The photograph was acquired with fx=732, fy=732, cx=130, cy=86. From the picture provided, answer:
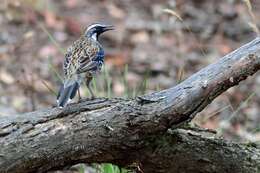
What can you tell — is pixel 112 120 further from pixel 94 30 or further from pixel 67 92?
pixel 94 30

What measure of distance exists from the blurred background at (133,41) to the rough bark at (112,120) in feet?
12.3

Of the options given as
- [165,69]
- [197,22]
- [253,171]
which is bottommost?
[253,171]

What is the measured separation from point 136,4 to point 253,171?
6421 millimetres

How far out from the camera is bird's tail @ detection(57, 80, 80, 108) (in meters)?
4.50

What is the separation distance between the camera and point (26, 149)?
14.1 feet

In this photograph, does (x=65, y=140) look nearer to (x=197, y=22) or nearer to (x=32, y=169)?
(x=32, y=169)

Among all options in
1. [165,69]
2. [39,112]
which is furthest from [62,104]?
[165,69]

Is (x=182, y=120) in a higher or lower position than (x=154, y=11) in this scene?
lower

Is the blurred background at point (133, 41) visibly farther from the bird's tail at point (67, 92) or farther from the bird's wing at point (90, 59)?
the bird's tail at point (67, 92)

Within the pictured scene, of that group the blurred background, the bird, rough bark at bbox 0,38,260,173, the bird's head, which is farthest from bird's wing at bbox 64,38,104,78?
the blurred background

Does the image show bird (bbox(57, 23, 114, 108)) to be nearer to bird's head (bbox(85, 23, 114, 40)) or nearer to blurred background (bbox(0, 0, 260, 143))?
bird's head (bbox(85, 23, 114, 40))

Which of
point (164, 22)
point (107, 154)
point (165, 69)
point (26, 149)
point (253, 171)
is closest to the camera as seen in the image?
point (26, 149)

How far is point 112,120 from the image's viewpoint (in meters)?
4.50

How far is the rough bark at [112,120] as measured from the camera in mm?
4363
